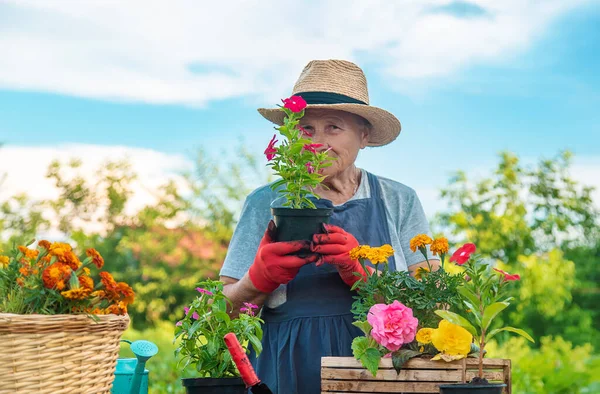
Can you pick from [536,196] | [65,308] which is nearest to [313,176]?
[65,308]

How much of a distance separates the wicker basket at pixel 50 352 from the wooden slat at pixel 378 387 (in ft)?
1.89

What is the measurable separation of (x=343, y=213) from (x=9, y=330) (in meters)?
1.18

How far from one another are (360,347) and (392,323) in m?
0.12

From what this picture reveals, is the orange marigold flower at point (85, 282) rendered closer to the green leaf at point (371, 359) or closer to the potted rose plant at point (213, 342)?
the potted rose plant at point (213, 342)

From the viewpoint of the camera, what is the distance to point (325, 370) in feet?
5.70

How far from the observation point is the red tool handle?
1578 mm

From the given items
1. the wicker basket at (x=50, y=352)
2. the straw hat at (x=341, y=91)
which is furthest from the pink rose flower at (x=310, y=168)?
the wicker basket at (x=50, y=352)

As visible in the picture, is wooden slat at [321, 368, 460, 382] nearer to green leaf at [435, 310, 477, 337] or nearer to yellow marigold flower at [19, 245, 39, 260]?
green leaf at [435, 310, 477, 337]

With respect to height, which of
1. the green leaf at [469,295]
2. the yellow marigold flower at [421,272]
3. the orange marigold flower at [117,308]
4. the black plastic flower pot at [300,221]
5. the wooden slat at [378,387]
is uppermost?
the black plastic flower pot at [300,221]

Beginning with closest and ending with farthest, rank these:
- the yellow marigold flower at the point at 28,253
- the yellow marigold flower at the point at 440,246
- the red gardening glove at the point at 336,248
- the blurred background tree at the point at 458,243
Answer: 1. the yellow marigold flower at the point at 28,253
2. the yellow marigold flower at the point at 440,246
3. the red gardening glove at the point at 336,248
4. the blurred background tree at the point at 458,243

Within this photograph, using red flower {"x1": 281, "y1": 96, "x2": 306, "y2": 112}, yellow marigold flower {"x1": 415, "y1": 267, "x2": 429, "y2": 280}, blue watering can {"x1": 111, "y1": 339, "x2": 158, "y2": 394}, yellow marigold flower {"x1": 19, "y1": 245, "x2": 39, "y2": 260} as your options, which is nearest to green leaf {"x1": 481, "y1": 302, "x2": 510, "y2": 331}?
yellow marigold flower {"x1": 415, "y1": 267, "x2": 429, "y2": 280}

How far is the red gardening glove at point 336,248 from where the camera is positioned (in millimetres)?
1961

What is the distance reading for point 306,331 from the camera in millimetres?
2184

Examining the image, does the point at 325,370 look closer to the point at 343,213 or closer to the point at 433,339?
the point at 433,339
